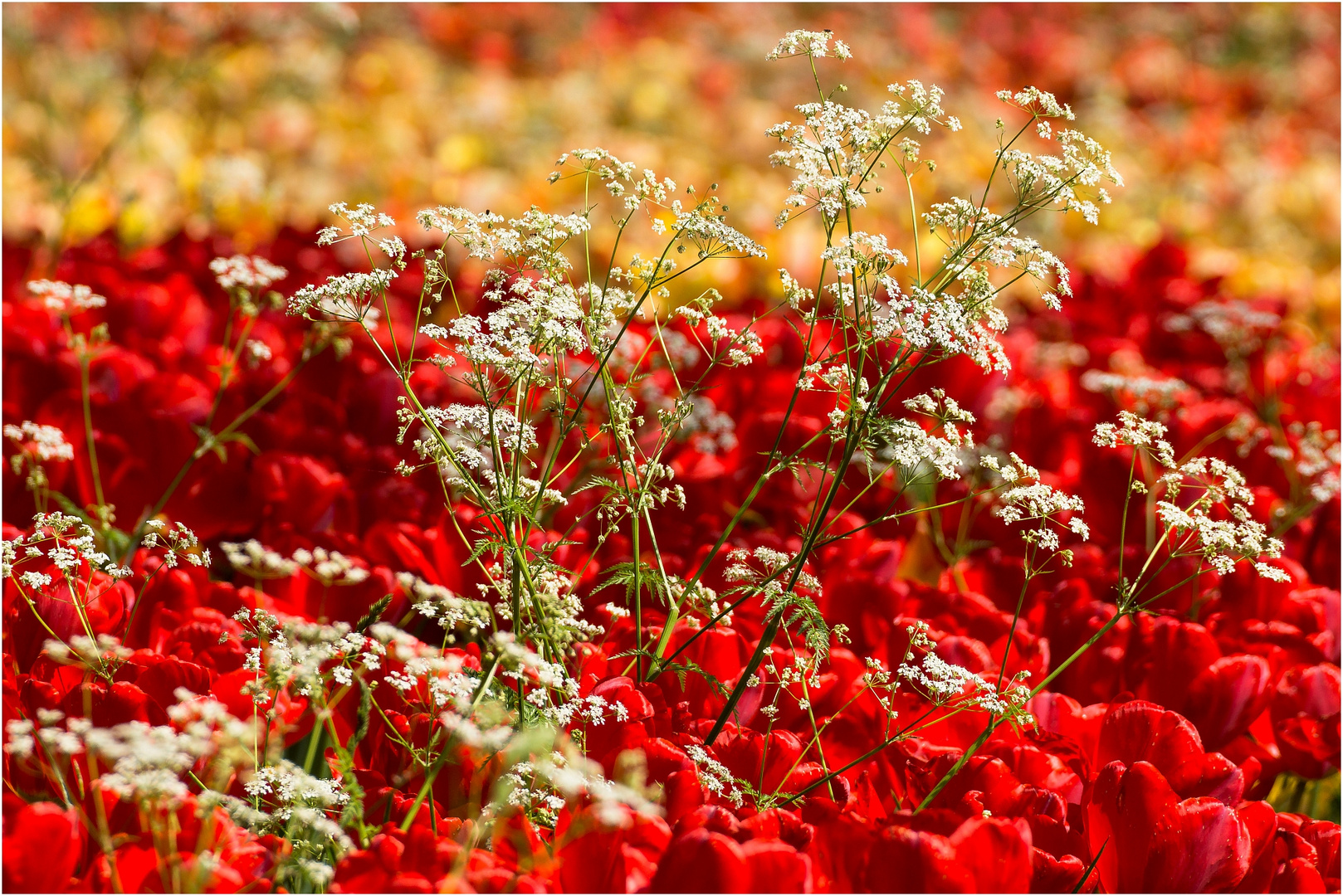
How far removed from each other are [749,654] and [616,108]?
441cm

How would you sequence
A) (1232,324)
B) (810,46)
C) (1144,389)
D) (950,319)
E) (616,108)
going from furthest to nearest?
(616,108) → (1232,324) → (1144,389) → (810,46) → (950,319)

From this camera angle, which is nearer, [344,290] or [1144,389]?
[344,290]

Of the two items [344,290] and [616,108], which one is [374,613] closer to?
[344,290]

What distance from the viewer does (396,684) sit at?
88cm

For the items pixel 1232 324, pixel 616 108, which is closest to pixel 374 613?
pixel 1232 324

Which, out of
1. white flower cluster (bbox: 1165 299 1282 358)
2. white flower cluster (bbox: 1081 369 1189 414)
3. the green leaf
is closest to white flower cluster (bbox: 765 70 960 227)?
the green leaf

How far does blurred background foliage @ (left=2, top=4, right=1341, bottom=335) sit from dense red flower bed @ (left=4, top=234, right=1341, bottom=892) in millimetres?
944

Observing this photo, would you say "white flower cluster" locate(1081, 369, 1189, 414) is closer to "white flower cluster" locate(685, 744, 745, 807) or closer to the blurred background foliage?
"white flower cluster" locate(685, 744, 745, 807)

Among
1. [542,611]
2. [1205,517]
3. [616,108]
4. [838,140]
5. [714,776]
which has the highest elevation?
[616,108]

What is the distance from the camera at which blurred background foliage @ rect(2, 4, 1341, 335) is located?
3508 mm

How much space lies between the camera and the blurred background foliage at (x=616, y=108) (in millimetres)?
3508

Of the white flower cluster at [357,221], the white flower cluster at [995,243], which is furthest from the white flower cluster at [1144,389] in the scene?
the white flower cluster at [357,221]

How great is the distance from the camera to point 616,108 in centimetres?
526

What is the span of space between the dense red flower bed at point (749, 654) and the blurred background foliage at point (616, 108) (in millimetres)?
944
